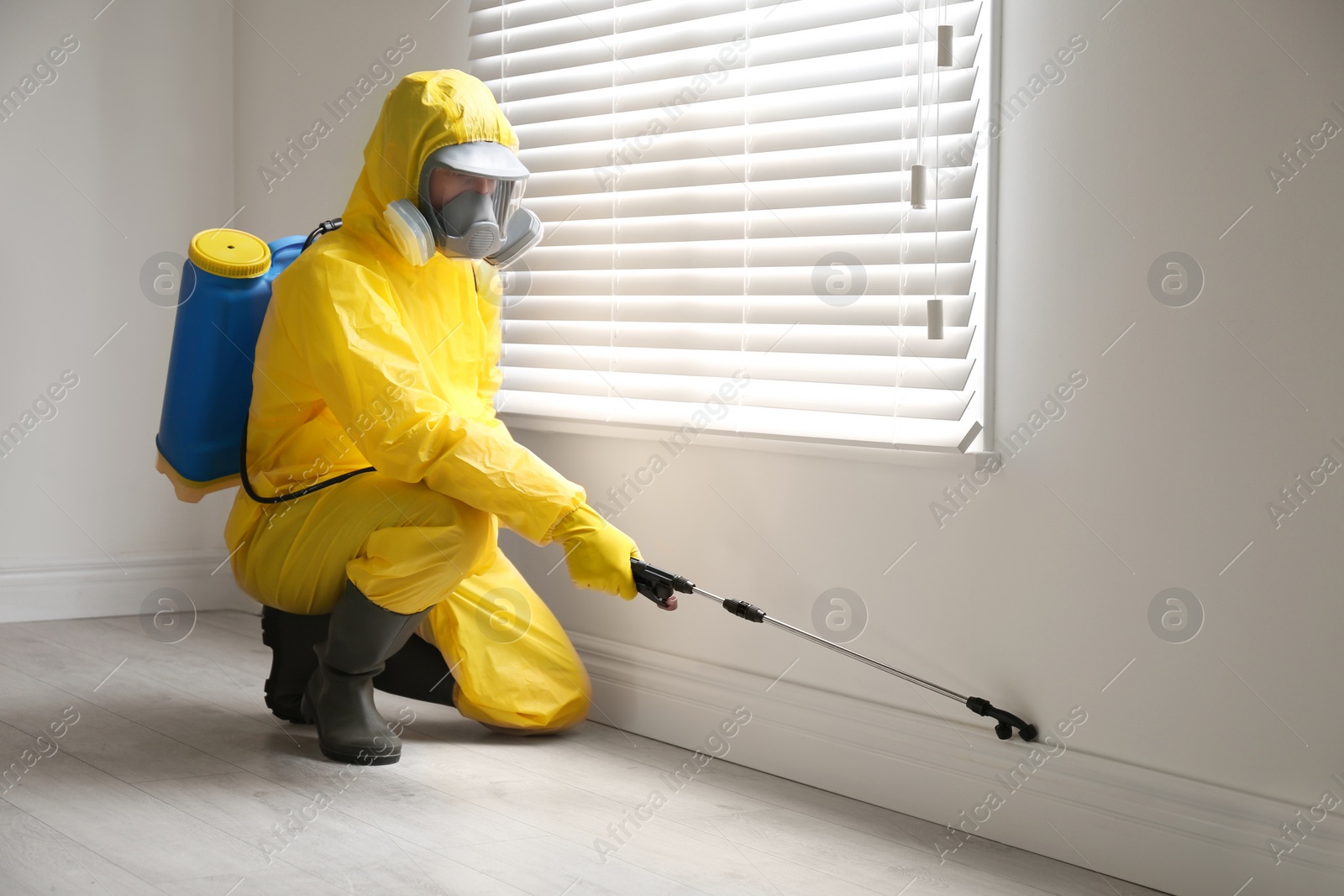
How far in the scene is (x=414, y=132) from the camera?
218cm

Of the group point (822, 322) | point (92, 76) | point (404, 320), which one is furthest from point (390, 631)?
point (92, 76)

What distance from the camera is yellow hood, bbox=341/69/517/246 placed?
85.3 inches

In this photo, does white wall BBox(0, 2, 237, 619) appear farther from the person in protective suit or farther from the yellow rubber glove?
the yellow rubber glove

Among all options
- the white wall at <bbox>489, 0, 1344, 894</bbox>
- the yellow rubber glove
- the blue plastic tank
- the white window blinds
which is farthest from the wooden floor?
the white window blinds

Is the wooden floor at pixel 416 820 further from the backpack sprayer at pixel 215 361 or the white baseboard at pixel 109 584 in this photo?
the white baseboard at pixel 109 584

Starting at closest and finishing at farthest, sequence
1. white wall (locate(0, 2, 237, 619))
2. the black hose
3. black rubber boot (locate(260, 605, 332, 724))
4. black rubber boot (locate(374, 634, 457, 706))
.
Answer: the black hose → black rubber boot (locate(260, 605, 332, 724)) → black rubber boot (locate(374, 634, 457, 706)) → white wall (locate(0, 2, 237, 619))

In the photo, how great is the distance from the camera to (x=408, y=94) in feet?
7.21

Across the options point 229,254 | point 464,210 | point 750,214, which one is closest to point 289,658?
point 229,254

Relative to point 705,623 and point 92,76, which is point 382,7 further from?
point 705,623

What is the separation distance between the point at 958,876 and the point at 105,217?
2800 millimetres

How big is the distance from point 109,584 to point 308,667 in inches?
52.0

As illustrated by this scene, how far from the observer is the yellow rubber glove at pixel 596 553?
2010 mm

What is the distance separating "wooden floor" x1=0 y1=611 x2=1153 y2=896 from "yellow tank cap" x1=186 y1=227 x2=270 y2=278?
88 centimetres

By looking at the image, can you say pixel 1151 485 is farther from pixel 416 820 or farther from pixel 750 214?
pixel 416 820
